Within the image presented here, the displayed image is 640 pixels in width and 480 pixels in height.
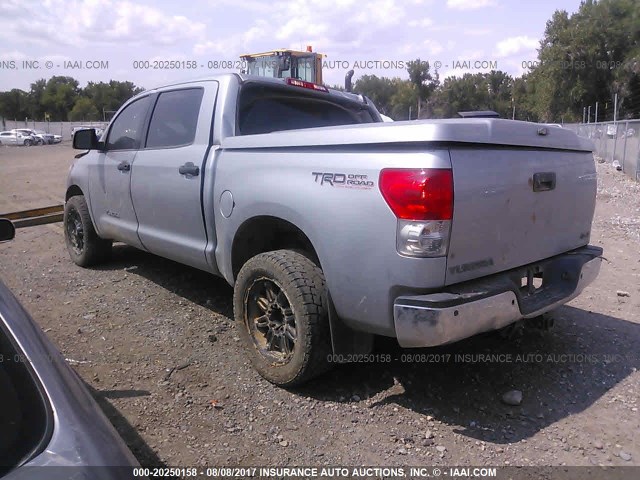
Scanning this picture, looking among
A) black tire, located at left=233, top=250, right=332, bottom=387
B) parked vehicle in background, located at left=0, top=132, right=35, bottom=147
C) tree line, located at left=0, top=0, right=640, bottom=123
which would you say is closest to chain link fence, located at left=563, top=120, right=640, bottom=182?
black tire, located at left=233, top=250, right=332, bottom=387

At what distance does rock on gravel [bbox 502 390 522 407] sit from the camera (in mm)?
3229

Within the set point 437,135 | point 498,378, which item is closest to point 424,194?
point 437,135

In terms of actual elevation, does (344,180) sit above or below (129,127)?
below

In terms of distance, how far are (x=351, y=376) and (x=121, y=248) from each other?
4178 mm

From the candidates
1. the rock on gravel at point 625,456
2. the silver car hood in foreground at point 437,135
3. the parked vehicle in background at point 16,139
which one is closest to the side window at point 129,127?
the silver car hood in foreground at point 437,135

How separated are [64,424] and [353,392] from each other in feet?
7.47

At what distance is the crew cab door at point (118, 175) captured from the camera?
4.86 meters

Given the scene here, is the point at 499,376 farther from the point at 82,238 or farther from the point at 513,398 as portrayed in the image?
the point at 82,238

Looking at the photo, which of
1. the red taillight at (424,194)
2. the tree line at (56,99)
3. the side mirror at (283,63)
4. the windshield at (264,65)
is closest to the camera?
the red taillight at (424,194)

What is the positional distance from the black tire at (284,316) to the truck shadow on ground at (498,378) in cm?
28

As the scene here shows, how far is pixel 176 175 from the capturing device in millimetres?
4129

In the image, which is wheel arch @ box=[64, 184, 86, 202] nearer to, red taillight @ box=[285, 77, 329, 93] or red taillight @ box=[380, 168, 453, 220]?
red taillight @ box=[285, 77, 329, 93]

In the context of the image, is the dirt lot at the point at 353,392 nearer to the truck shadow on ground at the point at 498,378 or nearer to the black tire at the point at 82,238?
the truck shadow on ground at the point at 498,378

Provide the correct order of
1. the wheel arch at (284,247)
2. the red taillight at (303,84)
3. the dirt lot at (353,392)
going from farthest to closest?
the red taillight at (303,84)
the wheel arch at (284,247)
the dirt lot at (353,392)
